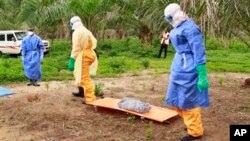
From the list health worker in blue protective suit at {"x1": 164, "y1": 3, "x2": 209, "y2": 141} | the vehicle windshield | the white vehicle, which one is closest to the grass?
the white vehicle

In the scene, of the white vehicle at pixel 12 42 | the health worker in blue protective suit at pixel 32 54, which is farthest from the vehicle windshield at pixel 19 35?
the health worker in blue protective suit at pixel 32 54

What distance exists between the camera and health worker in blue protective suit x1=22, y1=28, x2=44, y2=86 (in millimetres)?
10523

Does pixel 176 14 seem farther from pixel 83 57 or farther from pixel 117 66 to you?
pixel 117 66

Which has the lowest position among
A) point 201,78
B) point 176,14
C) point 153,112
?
point 153,112

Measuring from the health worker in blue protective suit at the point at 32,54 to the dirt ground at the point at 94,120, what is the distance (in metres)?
1.82

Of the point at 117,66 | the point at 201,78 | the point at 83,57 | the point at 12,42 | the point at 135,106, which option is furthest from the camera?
the point at 12,42

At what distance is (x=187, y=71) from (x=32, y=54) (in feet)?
19.4

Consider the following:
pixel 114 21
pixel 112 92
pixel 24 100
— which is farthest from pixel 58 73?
pixel 114 21

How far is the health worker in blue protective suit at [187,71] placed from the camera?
5.38 metres

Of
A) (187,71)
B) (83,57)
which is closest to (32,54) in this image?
(83,57)

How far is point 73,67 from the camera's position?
311 inches

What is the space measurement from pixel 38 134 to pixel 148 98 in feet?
9.46

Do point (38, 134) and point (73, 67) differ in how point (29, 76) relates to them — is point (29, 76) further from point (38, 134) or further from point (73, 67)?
point (38, 134)

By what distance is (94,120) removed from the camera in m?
6.82
